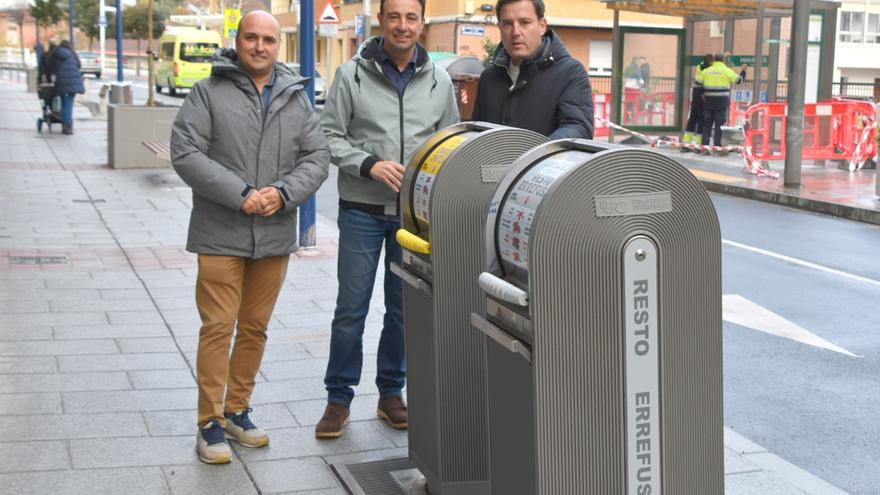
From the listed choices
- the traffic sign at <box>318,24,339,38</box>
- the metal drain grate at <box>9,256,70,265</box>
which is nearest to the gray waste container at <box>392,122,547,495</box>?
the metal drain grate at <box>9,256,70,265</box>

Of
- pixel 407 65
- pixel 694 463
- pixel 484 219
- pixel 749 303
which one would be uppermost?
pixel 407 65

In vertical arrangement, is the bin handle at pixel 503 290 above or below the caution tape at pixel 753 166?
above

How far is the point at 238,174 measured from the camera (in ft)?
16.1

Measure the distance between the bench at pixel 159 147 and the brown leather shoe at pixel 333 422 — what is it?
1032 centimetres

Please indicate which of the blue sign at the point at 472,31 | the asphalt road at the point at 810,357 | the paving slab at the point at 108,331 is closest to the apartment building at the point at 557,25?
the blue sign at the point at 472,31

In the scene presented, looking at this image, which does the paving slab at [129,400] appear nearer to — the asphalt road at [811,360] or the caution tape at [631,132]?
the asphalt road at [811,360]

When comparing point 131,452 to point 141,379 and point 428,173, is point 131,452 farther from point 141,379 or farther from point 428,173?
point 428,173

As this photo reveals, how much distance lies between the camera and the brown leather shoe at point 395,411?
17.8 ft

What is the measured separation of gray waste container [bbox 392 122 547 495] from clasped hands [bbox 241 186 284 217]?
2.07 feet

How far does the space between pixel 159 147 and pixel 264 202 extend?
12081 mm

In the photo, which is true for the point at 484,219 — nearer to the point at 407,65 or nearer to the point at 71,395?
the point at 407,65

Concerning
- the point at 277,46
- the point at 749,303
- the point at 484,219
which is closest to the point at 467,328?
the point at 484,219

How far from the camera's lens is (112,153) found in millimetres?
17969

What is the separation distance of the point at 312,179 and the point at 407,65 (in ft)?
2.13
